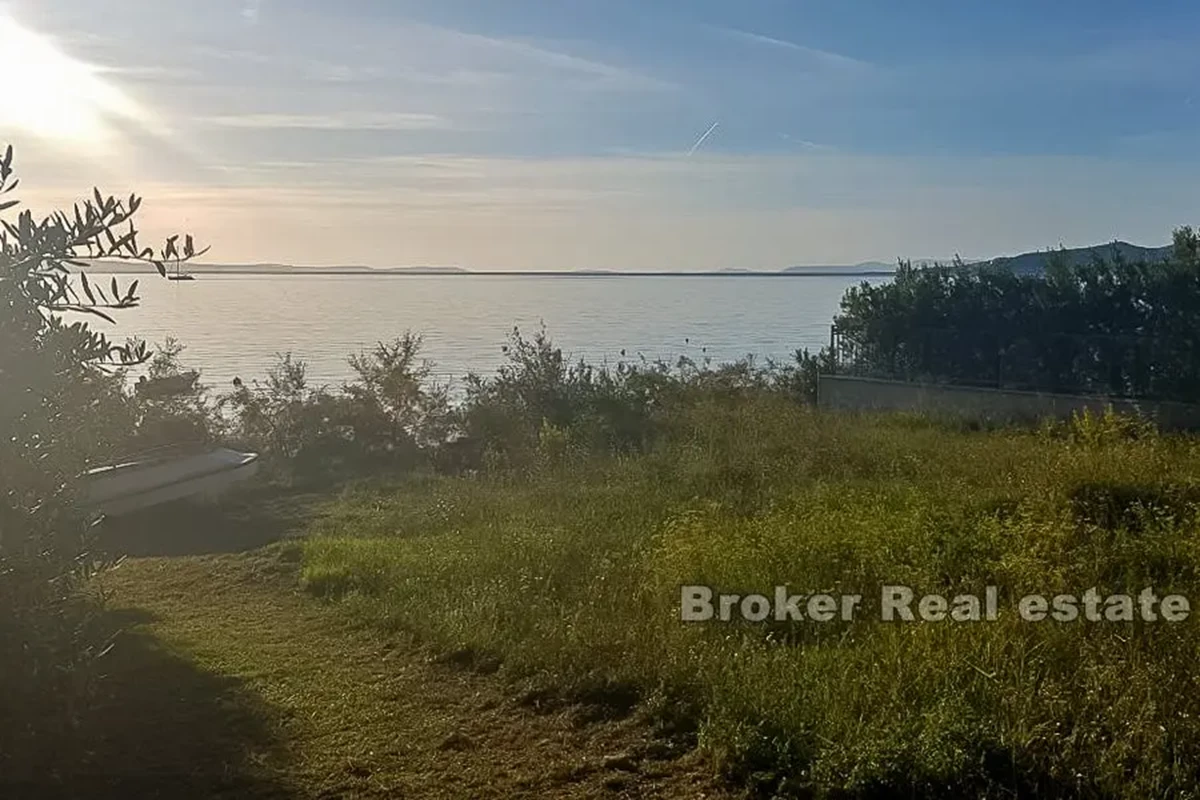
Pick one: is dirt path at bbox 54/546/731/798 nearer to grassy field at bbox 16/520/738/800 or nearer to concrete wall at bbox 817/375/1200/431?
grassy field at bbox 16/520/738/800

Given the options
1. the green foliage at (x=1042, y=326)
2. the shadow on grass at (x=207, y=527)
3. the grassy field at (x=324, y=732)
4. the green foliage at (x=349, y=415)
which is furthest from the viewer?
the green foliage at (x=349, y=415)

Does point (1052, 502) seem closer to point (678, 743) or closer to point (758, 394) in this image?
point (678, 743)

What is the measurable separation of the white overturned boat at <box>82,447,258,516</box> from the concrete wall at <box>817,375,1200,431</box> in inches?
354

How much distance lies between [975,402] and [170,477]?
11.1m


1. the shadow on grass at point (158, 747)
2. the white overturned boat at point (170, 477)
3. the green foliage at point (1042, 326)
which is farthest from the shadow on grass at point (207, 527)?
the green foliage at point (1042, 326)

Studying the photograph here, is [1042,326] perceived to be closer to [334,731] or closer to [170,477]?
[170,477]

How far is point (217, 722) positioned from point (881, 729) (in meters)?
2.86

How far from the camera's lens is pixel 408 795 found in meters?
3.91

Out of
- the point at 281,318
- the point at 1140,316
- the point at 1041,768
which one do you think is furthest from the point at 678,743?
the point at 281,318

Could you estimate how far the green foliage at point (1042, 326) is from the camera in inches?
603

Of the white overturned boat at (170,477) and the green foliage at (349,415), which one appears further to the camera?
the green foliage at (349,415)

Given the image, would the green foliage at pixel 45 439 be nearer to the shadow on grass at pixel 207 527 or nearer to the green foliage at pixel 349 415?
the shadow on grass at pixel 207 527

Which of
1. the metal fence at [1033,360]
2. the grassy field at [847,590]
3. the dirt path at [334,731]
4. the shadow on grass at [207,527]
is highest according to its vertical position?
the metal fence at [1033,360]

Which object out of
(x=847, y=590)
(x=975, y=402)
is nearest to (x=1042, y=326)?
(x=975, y=402)
